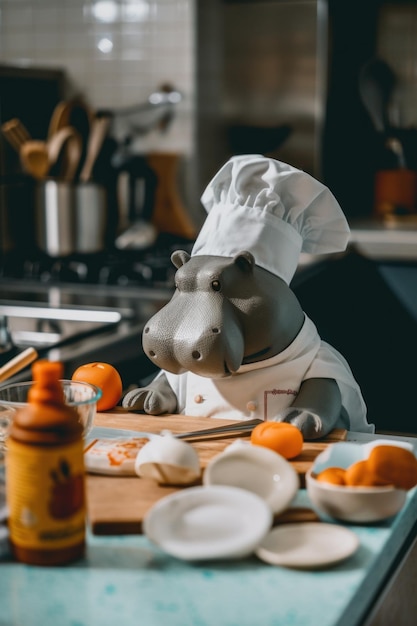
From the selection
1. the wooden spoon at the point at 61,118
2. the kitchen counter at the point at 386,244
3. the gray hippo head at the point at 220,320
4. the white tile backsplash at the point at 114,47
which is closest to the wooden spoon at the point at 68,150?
the wooden spoon at the point at 61,118

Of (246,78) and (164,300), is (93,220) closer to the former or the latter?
(164,300)

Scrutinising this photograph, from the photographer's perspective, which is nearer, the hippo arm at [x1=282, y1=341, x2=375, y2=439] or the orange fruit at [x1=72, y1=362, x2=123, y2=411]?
the hippo arm at [x1=282, y1=341, x2=375, y2=439]

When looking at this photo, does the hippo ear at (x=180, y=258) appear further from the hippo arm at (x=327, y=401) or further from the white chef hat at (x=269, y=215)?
the hippo arm at (x=327, y=401)

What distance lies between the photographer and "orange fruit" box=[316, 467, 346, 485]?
894mm

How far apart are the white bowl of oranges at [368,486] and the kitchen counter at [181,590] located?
0.09 ft

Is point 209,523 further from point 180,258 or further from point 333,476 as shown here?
point 180,258

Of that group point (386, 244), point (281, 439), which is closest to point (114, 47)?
point (386, 244)

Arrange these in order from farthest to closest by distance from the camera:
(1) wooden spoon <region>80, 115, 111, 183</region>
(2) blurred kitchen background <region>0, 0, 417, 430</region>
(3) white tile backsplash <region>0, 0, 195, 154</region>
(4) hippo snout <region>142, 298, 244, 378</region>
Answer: (3) white tile backsplash <region>0, 0, 195, 154</region>, (2) blurred kitchen background <region>0, 0, 417, 430</region>, (1) wooden spoon <region>80, 115, 111, 183</region>, (4) hippo snout <region>142, 298, 244, 378</region>

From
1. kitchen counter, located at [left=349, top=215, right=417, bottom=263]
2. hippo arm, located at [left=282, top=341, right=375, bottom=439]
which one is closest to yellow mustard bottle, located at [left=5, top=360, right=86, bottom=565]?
hippo arm, located at [left=282, top=341, right=375, bottom=439]

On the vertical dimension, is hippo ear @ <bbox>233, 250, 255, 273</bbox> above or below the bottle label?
above

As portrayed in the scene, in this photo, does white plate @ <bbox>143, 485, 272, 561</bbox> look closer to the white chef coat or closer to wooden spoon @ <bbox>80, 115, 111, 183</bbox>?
the white chef coat

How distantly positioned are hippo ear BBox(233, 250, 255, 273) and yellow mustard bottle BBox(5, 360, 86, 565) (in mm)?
413

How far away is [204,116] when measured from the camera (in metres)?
3.01

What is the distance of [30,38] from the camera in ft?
10.3
